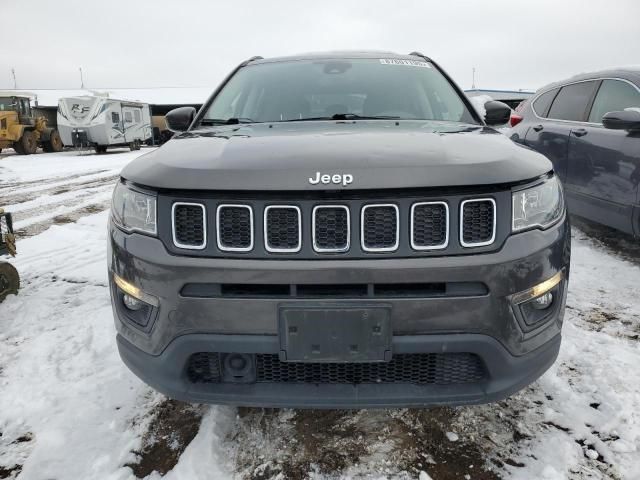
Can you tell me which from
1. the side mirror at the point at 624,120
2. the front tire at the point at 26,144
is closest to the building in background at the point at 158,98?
the front tire at the point at 26,144

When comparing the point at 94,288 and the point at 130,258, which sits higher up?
the point at 130,258

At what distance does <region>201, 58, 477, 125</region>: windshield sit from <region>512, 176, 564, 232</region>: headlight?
885 mm

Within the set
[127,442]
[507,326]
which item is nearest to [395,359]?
[507,326]

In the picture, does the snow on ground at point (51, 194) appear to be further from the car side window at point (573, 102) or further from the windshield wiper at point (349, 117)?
the car side window at point (573, 102)

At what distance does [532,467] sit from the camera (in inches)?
67.5

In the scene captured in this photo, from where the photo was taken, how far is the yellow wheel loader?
19.3 meters

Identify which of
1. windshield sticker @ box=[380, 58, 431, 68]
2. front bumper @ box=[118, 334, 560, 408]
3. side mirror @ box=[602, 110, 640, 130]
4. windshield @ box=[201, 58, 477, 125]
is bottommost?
front bumper @ box=[118, 334, 560, 408]

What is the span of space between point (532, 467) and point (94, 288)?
3.15 meters

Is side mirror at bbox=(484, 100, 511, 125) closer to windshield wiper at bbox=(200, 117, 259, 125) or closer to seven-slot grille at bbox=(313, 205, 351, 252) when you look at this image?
windshield wiper at bbox=(200, 117, 259, 125)

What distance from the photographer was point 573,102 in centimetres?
473

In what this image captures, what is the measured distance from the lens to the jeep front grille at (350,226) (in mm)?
1559

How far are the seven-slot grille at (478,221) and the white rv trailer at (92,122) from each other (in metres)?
21.8

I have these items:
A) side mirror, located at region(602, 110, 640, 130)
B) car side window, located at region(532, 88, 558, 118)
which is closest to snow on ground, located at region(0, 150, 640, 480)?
side mirror, located at region(602, 110, 640, 130)

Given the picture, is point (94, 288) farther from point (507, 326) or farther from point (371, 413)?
point (507, 326)
